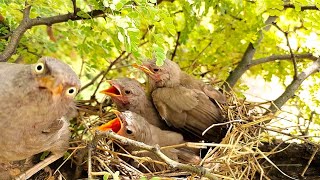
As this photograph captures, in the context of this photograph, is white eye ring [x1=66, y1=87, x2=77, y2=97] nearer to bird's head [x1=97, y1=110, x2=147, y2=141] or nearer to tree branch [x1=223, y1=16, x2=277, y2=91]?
bird's head [x1=97, y1=110, x2=147, y2=141]

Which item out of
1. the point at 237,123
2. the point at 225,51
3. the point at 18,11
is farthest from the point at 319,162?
the point at 18,11

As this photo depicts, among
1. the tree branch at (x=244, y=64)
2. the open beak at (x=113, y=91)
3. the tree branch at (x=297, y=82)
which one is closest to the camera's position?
the open beak at (x=113, y=91)

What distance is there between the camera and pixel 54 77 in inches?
74.4

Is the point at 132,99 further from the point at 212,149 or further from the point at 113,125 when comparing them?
the point at 212,149

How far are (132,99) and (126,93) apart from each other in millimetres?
47

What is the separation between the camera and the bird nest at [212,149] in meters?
2.28

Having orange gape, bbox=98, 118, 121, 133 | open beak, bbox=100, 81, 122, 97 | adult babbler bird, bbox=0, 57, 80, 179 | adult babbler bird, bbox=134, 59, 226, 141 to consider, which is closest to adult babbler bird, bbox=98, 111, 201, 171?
orange gape, bbox=98, 118, 121, 133

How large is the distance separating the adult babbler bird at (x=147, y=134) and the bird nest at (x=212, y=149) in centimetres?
6

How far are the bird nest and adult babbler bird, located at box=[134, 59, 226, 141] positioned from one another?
95 millimetres

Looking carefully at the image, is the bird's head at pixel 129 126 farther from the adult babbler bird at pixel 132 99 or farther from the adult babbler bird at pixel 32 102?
the adult babbler bird at pixel 32 102

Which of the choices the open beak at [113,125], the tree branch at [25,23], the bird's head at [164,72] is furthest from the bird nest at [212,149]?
the tree branch at [25,23]

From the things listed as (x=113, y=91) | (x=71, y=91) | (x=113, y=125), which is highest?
(x=71, y=91)

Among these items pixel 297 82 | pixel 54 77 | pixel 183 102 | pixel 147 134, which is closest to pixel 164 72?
pixel 183 102

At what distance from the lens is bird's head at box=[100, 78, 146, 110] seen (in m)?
2.86
